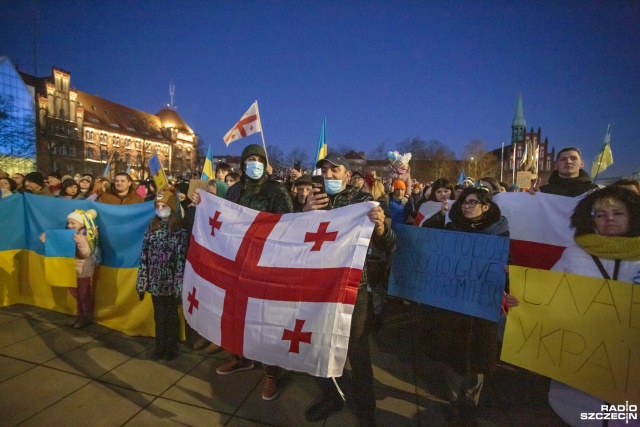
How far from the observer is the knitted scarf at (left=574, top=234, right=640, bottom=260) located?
5.59 ft

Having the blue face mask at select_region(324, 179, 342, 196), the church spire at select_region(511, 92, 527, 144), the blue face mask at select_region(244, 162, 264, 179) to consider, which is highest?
the church spire at select_region(511, 92, 527, 144)

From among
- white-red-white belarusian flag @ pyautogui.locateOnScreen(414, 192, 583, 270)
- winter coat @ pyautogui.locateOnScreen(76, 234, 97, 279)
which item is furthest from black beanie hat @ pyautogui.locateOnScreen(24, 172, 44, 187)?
white-red-white belarusian flag @ pyautogui.locateOnScreen(414, 192, 583, 270)

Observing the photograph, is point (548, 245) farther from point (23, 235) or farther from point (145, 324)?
point (23, 235)

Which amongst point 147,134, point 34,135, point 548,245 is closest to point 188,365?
point 548,245

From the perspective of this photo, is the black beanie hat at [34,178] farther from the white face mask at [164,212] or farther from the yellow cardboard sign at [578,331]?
the yellow cardboard sign at [578,331]

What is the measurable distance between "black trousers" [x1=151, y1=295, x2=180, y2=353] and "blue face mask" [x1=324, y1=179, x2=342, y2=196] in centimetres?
214


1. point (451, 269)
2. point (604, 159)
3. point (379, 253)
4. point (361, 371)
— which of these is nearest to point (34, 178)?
point (379, 253)

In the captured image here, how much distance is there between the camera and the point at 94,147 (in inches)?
2351

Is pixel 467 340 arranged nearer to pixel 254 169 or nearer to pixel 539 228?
pixel 539 228

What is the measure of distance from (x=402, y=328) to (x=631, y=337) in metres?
2.96

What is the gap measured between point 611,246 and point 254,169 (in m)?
2.71

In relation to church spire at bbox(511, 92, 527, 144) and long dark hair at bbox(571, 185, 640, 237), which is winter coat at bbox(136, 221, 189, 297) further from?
church spire at bbox(511, 92, 527, 144)

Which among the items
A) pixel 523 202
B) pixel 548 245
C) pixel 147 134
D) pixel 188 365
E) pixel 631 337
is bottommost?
pixel 188 365

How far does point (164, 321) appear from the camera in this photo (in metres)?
3.46
